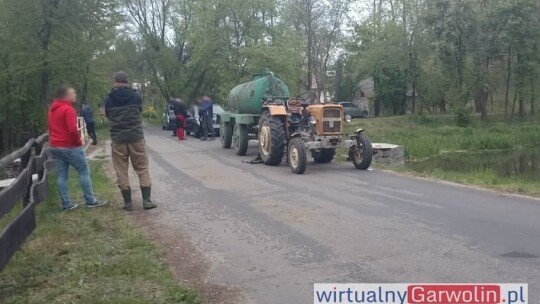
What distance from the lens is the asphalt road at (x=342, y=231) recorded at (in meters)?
5.61

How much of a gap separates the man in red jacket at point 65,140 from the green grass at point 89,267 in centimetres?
72

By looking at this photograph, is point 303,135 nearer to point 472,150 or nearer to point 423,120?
point 472,150

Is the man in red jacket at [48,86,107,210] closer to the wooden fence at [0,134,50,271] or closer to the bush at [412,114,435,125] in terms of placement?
the wooden fence at [0,134,50,271]

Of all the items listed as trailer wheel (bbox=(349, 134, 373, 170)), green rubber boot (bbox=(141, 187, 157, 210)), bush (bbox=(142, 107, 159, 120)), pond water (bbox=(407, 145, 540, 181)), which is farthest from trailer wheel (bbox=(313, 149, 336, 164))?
bush (bbox=(142, 107, 159, 120))

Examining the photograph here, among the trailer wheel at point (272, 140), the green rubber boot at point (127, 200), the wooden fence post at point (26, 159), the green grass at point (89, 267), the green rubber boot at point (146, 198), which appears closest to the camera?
the green grass at point (89, 267)

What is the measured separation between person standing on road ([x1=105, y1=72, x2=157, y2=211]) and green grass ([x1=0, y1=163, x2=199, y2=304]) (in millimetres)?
822

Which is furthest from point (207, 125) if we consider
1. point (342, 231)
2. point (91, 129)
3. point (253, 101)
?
point (342, 231)

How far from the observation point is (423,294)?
477 centimetres

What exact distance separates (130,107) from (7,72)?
22.8 m

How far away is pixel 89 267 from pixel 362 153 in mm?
8711

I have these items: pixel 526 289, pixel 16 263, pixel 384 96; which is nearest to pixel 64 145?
pixel 16 263

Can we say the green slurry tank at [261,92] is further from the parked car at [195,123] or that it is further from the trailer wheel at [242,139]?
the parked car at [195,123]

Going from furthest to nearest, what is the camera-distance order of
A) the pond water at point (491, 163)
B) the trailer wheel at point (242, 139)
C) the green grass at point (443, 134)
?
1. the green grass at point (443, 134)
2. the trailer wheel at point (242, 139)
3. the pond water at point (491, 163)

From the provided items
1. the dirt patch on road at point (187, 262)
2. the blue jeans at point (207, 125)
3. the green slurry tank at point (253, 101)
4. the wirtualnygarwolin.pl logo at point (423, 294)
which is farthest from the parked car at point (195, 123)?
the wirtualnygarwolin.pl logo at point (423, 294)
